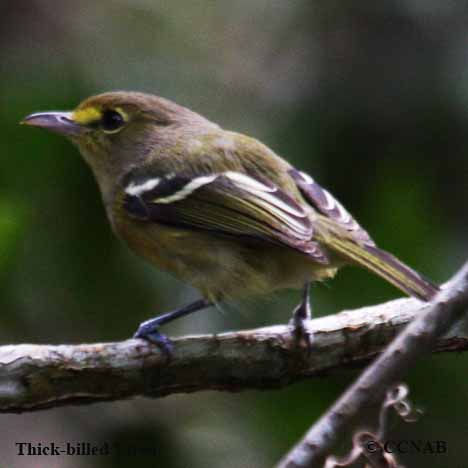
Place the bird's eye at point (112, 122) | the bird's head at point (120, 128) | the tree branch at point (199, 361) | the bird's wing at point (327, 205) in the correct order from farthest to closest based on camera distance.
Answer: the bird's eye at point (112, 122)
the bird's head at point (120, 128)
the bird's wing at point (327, 205)
the tree branch at point (199, 361)

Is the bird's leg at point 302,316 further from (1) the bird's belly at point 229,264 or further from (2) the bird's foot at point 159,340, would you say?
(2) the bird's foot at point 159,340

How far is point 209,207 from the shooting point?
3.84 metres

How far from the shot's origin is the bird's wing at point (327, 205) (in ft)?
A: 12.1

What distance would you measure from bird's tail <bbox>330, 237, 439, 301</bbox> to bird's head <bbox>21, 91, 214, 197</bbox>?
1119mm

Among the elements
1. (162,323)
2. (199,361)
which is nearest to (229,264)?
(162,323)

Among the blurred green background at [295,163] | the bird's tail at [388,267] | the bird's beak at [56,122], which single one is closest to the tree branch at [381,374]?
the bird's tail at [388,267]

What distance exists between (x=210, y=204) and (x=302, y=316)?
611 millimetres

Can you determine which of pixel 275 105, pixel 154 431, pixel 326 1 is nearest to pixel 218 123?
pixel 275 105

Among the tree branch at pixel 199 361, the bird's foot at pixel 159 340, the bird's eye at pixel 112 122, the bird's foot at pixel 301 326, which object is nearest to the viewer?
the tree branch at pixel 199 361

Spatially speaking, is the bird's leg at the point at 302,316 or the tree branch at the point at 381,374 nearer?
the tree branch at the point at 381,374

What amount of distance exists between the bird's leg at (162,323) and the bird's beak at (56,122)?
958 millimetres

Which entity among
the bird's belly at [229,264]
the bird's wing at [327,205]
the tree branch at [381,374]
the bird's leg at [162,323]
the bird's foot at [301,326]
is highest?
the tree branch at [381,374]

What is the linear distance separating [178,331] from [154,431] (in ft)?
1.66

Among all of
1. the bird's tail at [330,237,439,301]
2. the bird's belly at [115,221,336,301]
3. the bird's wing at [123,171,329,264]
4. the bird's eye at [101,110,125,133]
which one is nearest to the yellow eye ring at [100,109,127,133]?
the bird's eye at [101,110,125,133]
